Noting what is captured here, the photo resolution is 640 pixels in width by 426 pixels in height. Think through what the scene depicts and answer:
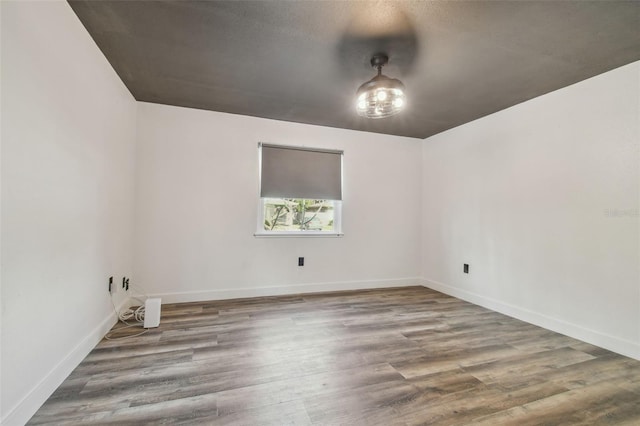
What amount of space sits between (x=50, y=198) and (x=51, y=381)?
103 centimetres

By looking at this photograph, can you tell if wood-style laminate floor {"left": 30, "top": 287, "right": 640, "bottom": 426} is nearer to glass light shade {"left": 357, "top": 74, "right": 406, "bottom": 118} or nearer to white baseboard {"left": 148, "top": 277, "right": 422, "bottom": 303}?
white baseboard {"left": 148, "top": 277, "right": 422, "bottom": 303}

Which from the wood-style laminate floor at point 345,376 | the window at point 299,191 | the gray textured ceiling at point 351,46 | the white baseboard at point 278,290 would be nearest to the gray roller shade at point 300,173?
the window at point 299,191

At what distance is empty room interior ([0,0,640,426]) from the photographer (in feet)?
4.83

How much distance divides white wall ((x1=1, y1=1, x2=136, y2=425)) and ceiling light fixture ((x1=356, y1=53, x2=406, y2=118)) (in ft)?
6.48

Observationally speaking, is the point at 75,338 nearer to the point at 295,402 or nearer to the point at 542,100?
the point at 295,402

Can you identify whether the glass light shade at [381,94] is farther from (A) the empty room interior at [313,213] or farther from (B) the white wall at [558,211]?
(B) the white wall at [558,211]

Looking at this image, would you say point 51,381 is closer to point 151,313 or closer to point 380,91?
point 151,313

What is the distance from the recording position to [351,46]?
1982 millimetres

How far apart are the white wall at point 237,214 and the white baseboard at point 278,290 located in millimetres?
13

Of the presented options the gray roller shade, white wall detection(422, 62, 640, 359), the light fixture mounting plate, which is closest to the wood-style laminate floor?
white wall detection(422, 62, 640, 359)

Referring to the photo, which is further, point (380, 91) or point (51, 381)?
point (380, 91)

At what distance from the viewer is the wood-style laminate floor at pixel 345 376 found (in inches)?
56.6

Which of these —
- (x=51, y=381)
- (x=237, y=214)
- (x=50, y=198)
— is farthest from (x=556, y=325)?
(x=50, y=198)

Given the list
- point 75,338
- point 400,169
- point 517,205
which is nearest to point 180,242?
point 75,338
